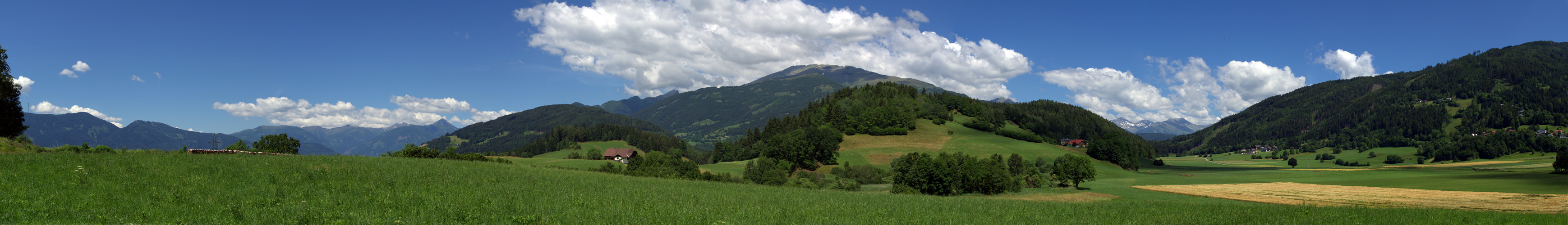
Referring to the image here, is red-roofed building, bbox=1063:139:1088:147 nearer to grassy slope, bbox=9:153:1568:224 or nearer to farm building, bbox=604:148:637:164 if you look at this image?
farm building, bbox=604:148:637:164

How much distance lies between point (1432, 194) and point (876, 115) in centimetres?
10646

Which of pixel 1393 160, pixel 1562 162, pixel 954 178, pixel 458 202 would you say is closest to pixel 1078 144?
pixel 1393 160

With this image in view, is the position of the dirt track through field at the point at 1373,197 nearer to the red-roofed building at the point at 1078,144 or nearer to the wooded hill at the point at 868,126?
the wooded hill at the point at 868,126

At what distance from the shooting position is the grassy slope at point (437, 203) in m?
14.0

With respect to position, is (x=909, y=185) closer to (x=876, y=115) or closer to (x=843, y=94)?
(x=876, y=115)

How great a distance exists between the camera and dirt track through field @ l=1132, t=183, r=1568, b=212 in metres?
35.4

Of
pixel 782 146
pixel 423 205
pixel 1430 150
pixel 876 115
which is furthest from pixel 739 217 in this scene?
pixel 1430 150


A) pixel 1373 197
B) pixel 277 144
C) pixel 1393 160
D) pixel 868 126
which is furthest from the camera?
pixel 1393 160

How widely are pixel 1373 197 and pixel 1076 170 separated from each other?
27.2m

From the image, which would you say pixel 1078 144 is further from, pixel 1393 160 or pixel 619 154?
pixel 619 154

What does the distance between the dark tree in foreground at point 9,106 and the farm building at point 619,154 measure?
126 m

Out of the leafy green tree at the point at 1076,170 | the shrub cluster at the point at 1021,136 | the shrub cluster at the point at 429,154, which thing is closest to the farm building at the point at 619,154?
the shrub cluster at the point at 1021,136

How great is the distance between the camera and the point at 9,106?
40.5 meters

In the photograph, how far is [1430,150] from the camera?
570ft
